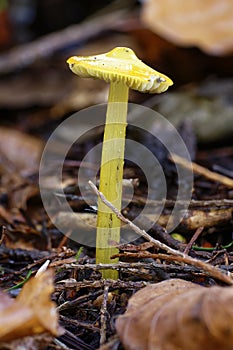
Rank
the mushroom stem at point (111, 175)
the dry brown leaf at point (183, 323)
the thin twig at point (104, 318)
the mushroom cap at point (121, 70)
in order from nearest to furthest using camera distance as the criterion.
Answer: the dry brown leaf at point (183, 323) → the thin twig at point (104, 318) → the mushroom cap at point (121, 70) → the mushroom stem at point (111, 175)

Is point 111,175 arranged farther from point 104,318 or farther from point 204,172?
point 204,172

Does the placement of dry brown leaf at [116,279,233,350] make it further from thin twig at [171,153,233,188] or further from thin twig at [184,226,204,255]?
thin twig at [171,153,233,188]

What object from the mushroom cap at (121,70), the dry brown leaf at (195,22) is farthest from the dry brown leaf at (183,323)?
the dry brown leaf at (195,22)

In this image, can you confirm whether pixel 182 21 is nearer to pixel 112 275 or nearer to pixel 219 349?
pixel 112 275

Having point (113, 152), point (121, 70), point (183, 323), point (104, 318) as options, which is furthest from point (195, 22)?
point (183, 323)

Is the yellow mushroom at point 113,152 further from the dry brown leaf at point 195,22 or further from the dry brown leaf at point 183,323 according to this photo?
the dry brown leaf at point 195,22

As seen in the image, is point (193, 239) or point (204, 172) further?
point (204, 172)

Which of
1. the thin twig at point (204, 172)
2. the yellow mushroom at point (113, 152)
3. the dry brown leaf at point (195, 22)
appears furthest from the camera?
the dry brown leaf at point (195, 22)
